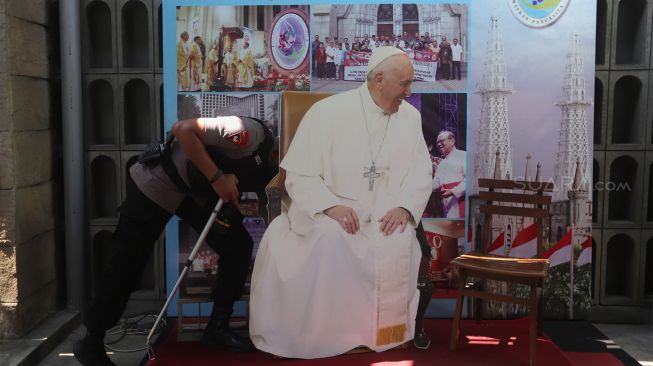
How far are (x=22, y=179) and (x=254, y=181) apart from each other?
1.29m

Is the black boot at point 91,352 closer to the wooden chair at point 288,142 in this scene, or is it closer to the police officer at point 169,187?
the police officer at point 169,187

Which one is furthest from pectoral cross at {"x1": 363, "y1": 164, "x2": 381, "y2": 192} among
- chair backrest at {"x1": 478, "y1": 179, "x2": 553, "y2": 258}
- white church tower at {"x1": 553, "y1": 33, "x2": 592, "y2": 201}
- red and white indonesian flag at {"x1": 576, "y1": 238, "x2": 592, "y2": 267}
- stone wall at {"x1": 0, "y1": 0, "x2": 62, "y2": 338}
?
stone wall at {"x1": 0, "y1": 0, "x2": 62, "y2": 338}

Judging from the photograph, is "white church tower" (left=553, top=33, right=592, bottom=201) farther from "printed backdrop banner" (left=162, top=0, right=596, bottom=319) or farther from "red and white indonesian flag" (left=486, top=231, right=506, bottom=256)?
"red and white indonesian flag" (left=486, top=231, right=506, bottom=256)

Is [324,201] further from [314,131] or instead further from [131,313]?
[131,313]

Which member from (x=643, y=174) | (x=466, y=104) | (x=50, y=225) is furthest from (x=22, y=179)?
(x=643, y=174)

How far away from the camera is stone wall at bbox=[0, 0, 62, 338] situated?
339cm

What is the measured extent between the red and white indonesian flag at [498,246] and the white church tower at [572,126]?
0.40 meters

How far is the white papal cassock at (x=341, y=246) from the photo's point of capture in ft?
10.7

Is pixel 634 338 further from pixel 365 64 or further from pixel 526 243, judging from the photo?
pixel 365 64

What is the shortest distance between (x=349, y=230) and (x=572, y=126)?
5.05 ft

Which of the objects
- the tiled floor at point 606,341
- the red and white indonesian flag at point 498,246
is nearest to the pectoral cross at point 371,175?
the red and white indonesian flag at point 498,246

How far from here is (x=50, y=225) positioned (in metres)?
3.85

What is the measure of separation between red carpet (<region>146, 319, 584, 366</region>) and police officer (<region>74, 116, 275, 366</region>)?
35cm

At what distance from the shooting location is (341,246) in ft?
10.8
